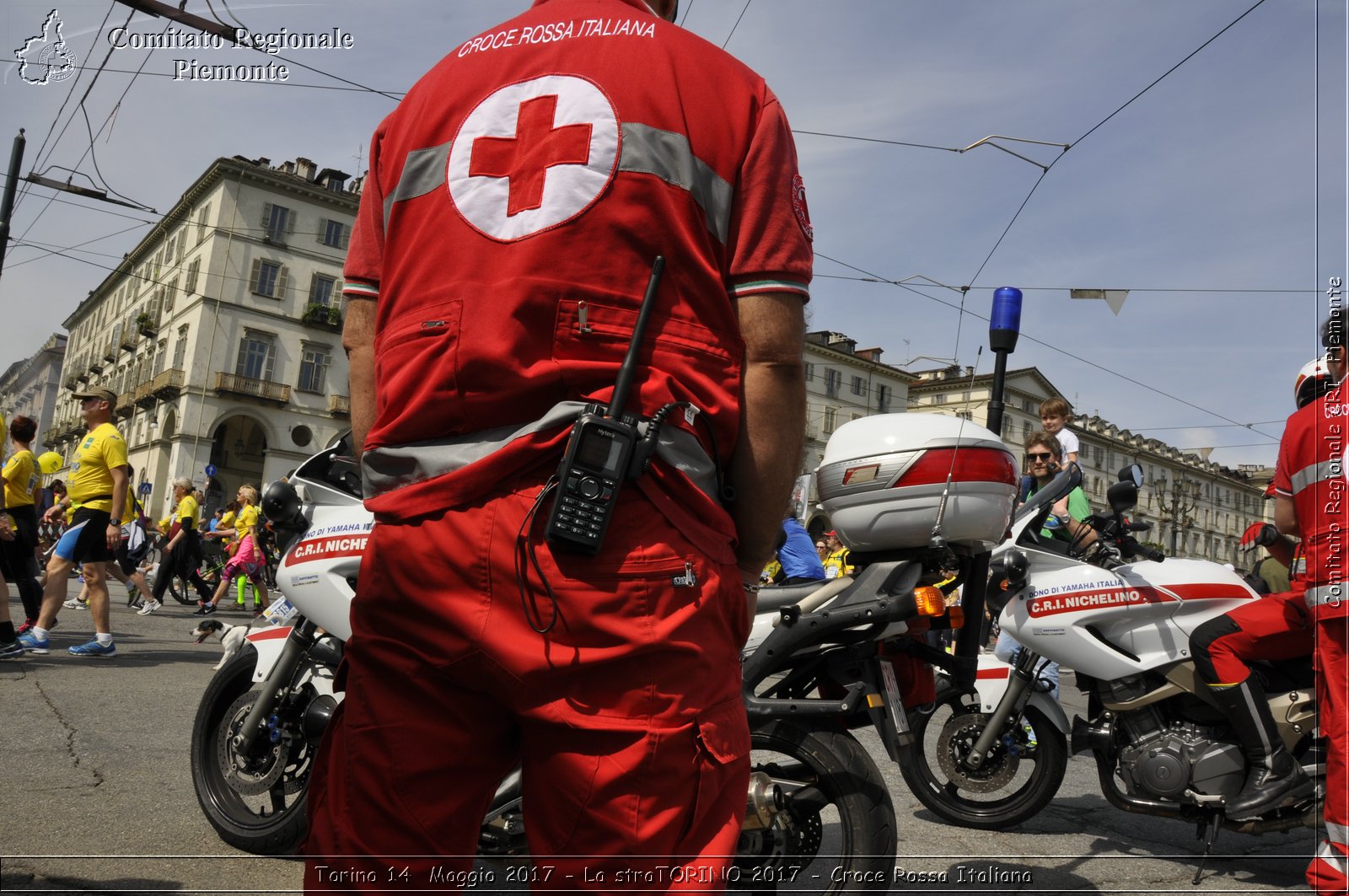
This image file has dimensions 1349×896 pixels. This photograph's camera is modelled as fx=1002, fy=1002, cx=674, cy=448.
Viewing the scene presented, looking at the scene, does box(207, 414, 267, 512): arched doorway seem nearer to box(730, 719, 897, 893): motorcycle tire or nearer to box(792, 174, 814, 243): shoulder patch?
box(730, 719, 897, 893): motorcycle tire

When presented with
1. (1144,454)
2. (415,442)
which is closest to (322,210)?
(1144,454)

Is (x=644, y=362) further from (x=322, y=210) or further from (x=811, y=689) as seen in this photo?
(x=322, y=210)

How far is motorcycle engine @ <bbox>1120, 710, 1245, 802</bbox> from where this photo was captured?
364cm

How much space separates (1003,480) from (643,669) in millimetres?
2108

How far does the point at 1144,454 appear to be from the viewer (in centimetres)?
441

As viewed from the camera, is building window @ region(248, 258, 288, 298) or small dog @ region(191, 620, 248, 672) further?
building window @ region(248, 258, 288, 298)

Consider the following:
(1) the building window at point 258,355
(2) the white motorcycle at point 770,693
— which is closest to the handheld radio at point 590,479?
(2) the white motorcycle at point 770,693

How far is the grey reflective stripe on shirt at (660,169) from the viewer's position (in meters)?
1.22

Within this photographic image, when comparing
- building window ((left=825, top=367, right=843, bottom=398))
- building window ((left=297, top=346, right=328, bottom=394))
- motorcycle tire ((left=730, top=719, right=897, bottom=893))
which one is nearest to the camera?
motorcycle tire ((left=730, top=719, right=897, bottom=893))

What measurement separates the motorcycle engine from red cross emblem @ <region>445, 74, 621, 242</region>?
11.4 feet

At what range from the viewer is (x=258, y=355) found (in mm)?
39750

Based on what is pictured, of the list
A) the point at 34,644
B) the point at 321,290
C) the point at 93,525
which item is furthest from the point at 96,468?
the point at 321,290

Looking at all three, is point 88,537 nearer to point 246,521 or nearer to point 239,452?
point 246,521

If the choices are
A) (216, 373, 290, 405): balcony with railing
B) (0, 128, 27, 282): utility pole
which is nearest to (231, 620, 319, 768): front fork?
(0, 128, 27, 282): utility pole
